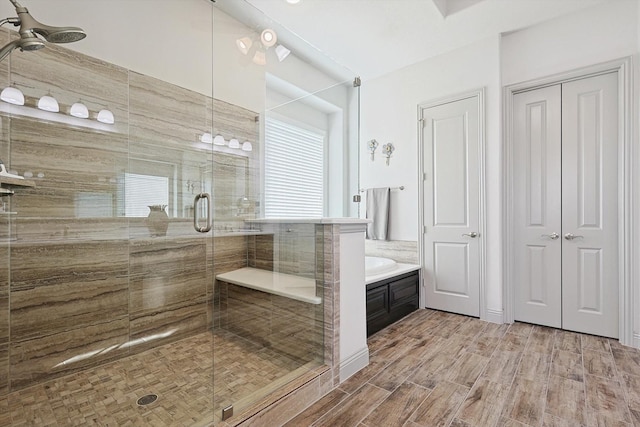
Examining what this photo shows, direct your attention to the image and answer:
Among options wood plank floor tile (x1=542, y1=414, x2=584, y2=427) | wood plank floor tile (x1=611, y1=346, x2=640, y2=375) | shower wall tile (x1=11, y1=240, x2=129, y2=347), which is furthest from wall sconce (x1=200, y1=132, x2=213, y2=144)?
wood plank floor tile (x1=611, y1=346, x2=640, y2=375)

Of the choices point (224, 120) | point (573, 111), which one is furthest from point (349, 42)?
Result: point (573, 111)

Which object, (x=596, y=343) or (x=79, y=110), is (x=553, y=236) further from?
(x=79, y=110)

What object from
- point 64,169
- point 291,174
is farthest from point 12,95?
point 291,174

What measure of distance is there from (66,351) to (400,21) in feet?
12.2

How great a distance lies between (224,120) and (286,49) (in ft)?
2.36

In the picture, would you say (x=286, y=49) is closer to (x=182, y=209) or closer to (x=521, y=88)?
(x=182, y=209)

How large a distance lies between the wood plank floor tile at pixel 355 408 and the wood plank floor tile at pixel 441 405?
0.76ft

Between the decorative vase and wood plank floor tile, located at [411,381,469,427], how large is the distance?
2.03 meters

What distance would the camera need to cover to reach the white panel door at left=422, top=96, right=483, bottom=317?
3328 mm

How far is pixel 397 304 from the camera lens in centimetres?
323

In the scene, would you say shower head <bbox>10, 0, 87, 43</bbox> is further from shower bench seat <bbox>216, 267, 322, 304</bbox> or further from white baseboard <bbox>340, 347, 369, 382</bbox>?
white baseboard <bbox>340, 347, 369, 382</bbox>

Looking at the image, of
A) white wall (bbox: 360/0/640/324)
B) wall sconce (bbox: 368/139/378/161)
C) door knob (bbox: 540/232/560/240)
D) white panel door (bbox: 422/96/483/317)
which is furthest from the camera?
wall sconce (bbox: 368/139/378/161)

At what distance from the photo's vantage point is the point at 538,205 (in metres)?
3.08

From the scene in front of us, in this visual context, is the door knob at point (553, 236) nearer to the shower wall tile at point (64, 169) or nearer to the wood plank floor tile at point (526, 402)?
the wood plank floor tile at point (526, 402)
